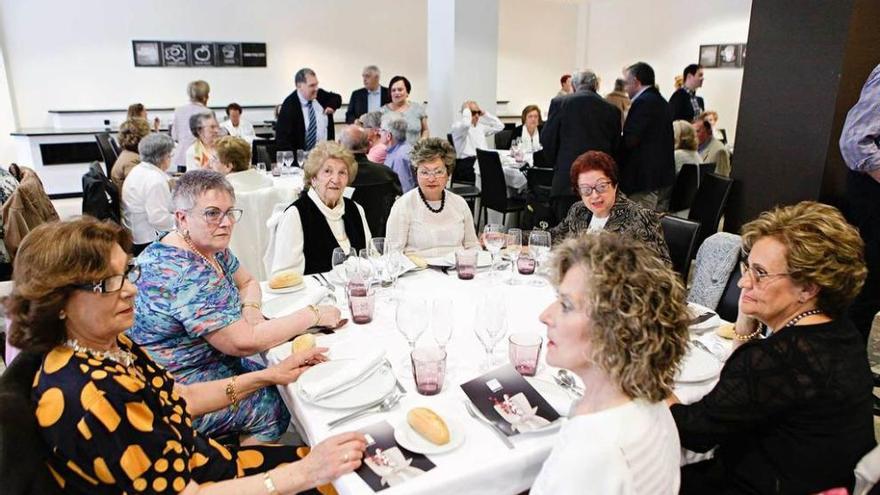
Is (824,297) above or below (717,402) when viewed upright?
above

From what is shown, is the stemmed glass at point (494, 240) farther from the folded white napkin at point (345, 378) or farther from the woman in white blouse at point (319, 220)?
the folded white napkin at point (345, 378)

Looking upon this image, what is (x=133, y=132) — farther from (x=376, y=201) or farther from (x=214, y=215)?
(x=214, y=215)

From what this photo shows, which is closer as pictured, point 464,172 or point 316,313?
point 316,313

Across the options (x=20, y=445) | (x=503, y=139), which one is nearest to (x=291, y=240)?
(x=20, y=445)

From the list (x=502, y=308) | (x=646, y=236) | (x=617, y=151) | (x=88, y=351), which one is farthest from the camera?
(x=617, y=151)

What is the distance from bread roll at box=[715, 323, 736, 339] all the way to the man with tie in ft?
16.0

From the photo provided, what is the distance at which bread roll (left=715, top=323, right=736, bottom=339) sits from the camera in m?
1.89

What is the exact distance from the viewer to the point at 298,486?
4.35 feet

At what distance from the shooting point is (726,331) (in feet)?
6.29

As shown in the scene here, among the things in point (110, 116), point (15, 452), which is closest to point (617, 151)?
point (15, 452)

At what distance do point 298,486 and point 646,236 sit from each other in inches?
73.0

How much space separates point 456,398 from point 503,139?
6543 mm

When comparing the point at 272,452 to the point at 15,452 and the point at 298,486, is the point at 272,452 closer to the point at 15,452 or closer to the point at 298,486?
the point at 298,486

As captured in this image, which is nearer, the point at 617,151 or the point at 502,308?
the point at 502,308
